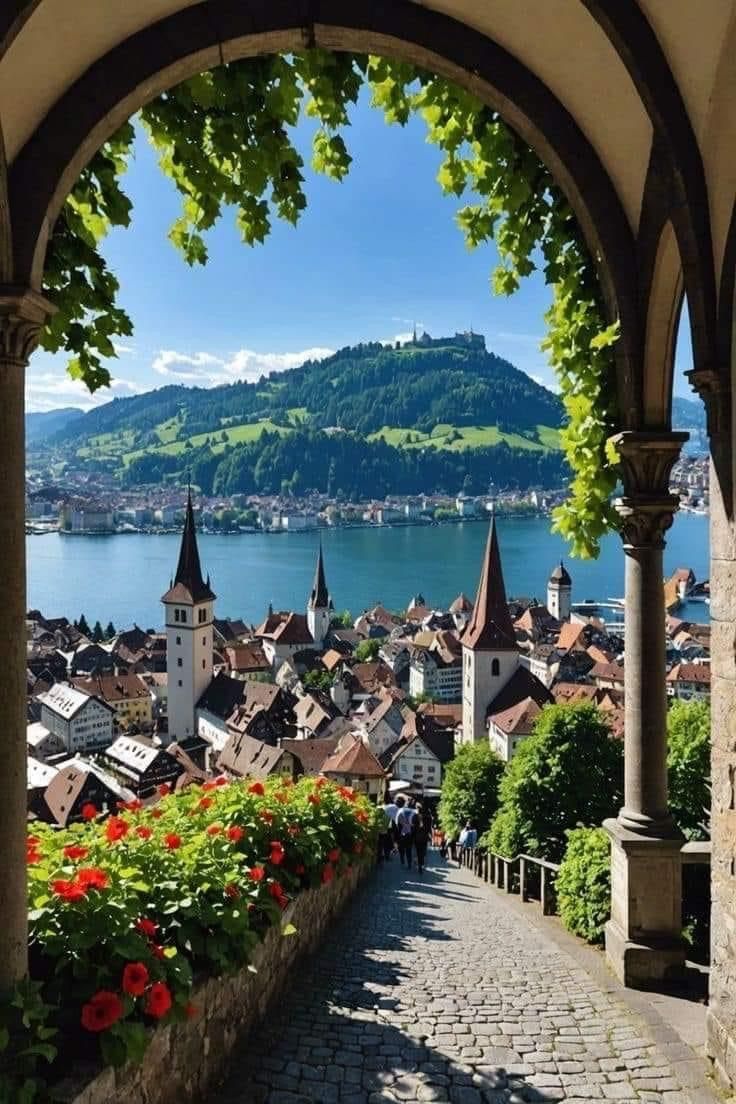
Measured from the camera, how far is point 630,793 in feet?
16.5

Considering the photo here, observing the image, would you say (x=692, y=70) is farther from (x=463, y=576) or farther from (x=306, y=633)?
(x=463, y=576)

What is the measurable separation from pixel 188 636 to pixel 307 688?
17.1 metres

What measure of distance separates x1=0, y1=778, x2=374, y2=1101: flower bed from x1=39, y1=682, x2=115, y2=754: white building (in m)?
62.3

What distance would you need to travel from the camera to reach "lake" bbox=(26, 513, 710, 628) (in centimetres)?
12000

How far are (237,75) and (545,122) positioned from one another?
5.39 ft

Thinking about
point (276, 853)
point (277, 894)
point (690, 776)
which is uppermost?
point (276, 853)

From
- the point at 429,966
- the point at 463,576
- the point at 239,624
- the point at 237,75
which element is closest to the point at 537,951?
the point at 429,966

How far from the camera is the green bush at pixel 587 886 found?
19.8 feet

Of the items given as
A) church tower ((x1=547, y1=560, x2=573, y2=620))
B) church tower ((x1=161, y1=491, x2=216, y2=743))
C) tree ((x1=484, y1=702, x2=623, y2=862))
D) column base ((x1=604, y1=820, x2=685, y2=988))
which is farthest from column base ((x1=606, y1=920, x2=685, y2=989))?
church tower ((x1=547, y1=560, x2=573, y2=620))

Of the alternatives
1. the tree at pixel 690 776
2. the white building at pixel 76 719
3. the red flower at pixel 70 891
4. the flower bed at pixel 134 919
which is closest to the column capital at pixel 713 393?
the flower bed at pixel 134 919

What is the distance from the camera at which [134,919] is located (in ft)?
10.3

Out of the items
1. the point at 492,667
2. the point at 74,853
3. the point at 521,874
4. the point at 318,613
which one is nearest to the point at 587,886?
the point at 521,874

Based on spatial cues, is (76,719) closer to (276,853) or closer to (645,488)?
(276,853)

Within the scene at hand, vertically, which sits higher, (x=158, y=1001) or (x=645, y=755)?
(x=645, y=755)
